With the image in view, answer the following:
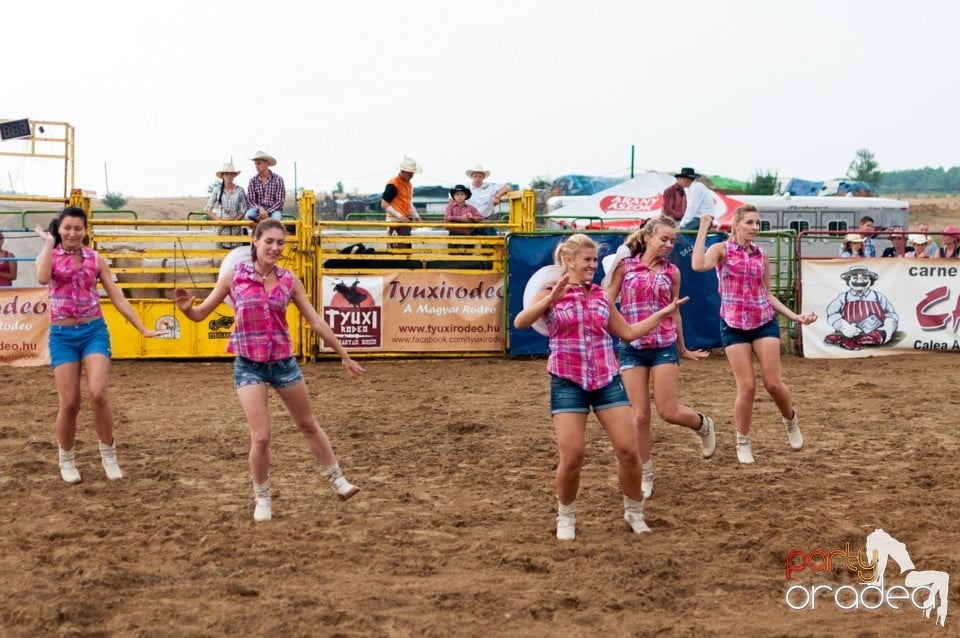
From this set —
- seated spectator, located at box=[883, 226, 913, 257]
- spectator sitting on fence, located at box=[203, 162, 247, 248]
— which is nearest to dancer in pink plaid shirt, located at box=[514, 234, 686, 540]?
spectator sitting on fence, located at box=[203, 162, 247, 248]

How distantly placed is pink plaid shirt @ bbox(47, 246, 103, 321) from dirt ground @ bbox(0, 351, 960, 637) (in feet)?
3.91

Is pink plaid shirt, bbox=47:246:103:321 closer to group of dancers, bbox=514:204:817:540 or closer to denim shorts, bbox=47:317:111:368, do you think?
denim shorts, bbox=47:317:111:368

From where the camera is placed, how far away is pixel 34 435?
9.12 meters

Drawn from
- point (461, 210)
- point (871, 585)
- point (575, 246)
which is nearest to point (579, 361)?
point (575, 246)

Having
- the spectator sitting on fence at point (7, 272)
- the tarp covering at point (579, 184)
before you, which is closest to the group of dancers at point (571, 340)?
the spectator sitting on fence at point (7, 272)

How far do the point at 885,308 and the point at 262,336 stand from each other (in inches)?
436

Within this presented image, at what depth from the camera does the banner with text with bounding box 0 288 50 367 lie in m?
13.8

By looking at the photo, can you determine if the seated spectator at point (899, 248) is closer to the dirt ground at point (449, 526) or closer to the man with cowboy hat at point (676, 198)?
the man with cowboy hat at point (676, 198)

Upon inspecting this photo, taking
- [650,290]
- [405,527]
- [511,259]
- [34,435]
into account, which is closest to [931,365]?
[511,259]

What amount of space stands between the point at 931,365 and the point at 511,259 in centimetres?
566

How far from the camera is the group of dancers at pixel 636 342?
5582mm

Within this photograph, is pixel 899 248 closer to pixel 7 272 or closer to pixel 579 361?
pixel 7 272

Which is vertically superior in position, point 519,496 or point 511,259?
point 511,259

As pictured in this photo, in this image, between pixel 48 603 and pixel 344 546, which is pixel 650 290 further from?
pixel 48 603
